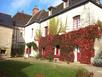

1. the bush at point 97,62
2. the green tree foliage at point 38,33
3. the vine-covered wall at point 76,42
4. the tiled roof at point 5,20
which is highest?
the tiled roof at point 5,20

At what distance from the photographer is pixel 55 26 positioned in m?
23.0

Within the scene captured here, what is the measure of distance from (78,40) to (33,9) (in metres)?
17.8

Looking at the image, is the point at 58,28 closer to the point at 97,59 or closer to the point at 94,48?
the point at 94,48

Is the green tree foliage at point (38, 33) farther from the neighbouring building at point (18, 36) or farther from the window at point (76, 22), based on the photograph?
the window at point (76, 22)

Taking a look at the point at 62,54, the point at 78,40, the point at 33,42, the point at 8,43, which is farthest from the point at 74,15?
the point at 8,43

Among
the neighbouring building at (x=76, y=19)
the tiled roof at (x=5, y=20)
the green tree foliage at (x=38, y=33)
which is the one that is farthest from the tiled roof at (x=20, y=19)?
the neighbouring building at (x=76, y=19)

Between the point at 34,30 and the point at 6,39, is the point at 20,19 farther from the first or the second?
the point at 34,30

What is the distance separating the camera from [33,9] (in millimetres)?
33906

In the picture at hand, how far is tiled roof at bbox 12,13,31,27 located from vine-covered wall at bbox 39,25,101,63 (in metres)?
10.7

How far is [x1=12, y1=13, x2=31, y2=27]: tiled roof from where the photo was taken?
3277 centimetres

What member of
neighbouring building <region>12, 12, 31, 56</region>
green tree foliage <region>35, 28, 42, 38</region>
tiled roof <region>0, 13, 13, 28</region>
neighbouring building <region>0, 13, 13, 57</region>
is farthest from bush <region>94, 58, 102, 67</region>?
tiled roof <region>0, 13, 13, 28</region>

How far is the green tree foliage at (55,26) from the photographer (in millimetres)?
22061

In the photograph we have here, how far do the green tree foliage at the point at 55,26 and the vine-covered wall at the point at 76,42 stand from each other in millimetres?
719

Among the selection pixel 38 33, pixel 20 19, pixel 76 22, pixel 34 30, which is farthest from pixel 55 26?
pixel 20 19
